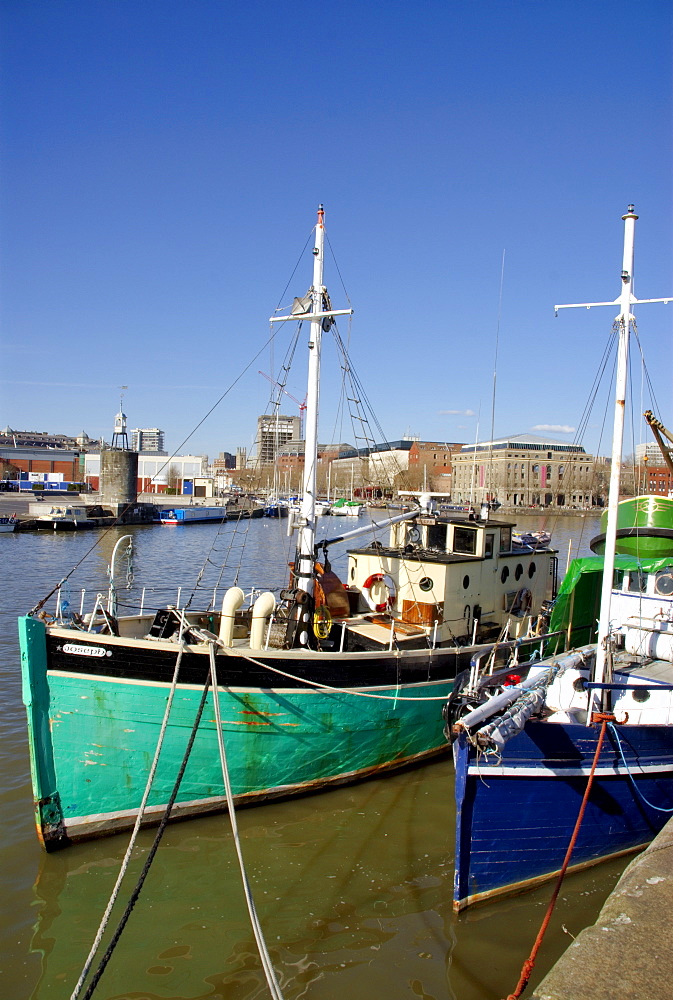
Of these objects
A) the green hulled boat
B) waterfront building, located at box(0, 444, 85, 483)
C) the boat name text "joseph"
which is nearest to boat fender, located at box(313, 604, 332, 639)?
the boat name text "joseph"

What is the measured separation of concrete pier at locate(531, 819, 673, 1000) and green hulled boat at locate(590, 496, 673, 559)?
10342 millimetres

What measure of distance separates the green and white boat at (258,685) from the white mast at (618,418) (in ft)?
7.78

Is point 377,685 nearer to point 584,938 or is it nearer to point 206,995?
point 206,995

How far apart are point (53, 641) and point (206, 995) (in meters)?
5.05

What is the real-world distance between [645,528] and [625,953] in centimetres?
1277

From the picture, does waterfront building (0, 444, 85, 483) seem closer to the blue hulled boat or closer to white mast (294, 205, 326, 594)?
white mast (294, 205, 326, 594)

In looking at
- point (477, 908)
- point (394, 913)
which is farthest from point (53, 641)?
point (477, 908)

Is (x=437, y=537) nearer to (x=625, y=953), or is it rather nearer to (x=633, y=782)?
(x=633, y=782)

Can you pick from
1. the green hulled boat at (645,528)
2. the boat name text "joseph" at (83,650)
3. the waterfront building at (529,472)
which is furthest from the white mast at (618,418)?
the waterfront building at (529,472)

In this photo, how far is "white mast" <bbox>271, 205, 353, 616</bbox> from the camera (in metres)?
12.8

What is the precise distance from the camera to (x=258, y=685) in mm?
10586

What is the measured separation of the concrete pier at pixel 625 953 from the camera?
14.4 ft

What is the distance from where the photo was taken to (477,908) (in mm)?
8609

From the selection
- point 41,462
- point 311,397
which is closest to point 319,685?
point 311,397
